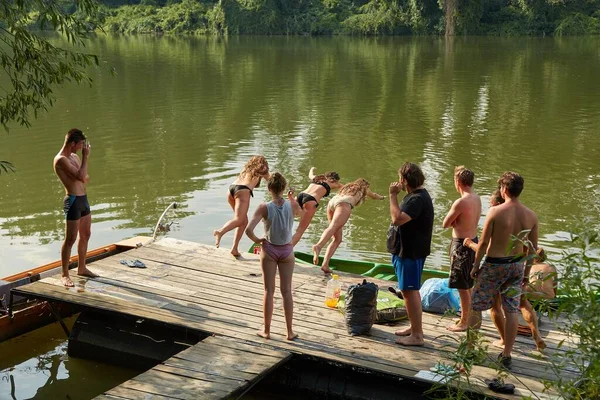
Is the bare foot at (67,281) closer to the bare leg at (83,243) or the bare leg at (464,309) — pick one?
the bare leg at (83,243)

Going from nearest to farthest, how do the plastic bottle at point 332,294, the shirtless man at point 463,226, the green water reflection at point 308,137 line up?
the shirtless man at point 463,226, the plastic bottle at point 332,294, the green water reflection at point 308,137

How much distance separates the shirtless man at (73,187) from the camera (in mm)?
9445

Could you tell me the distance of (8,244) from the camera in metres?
14.2

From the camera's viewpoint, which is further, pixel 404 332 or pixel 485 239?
pixel 404 332

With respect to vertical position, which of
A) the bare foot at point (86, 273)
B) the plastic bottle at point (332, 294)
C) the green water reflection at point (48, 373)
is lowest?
the green water reflection at point (48, 373)

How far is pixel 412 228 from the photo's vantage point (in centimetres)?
808

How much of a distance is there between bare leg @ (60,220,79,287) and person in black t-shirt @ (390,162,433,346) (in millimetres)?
3879

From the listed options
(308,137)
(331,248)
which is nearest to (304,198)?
(331,248)

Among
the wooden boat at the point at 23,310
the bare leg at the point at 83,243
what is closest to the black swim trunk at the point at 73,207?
the bare leg at the point at 83,243

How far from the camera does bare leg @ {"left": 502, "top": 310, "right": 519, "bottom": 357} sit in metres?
7.60

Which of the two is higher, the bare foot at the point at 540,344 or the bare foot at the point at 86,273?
the bare foot at the point at 86,273

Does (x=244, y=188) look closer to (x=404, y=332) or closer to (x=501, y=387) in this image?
(x=404, y=332)

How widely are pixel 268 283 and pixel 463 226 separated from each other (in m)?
2.10

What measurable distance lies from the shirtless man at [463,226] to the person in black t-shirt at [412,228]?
0.47m
